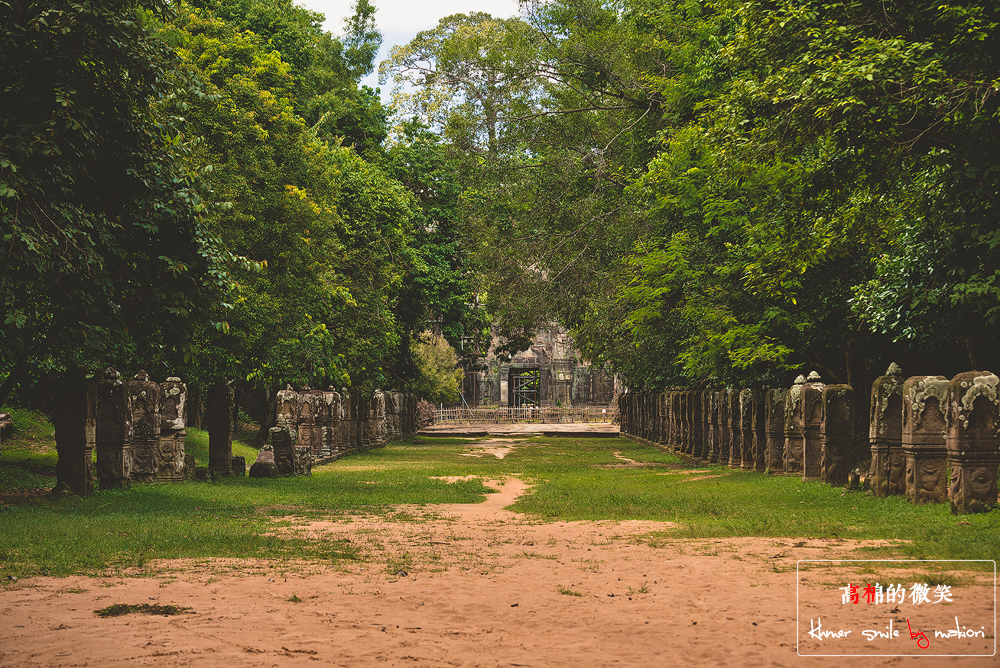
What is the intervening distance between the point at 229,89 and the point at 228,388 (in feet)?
19.4

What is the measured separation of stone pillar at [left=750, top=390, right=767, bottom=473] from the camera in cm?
1839

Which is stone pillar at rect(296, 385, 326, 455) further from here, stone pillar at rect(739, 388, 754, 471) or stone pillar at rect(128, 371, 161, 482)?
stone pillar at rect(739, 388, 754, 471)

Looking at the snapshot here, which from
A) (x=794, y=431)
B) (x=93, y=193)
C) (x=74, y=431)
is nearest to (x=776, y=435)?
(x=794, y=431)

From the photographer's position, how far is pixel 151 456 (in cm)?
1517

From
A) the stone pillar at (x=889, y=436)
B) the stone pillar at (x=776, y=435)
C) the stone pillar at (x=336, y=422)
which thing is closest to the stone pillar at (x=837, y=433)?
the stone pillar at (x=889, y=436)

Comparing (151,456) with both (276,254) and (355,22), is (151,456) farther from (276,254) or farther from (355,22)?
(355,22)

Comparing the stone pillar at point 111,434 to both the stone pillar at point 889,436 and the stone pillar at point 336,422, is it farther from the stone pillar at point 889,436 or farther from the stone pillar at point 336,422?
the stone pillar at point 336,422

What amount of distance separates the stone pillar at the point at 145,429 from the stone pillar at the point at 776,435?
10647 millimetres

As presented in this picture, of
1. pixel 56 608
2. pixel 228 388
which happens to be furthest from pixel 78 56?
pixel 228 388

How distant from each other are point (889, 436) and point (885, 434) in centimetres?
5

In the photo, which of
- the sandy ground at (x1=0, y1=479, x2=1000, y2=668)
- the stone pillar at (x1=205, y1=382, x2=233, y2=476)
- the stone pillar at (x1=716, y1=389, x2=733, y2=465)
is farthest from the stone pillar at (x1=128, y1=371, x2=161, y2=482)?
the stone pillar at (x1=716, y1=389, x2=733, y2=465)

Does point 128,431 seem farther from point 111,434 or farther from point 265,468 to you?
point 265,468

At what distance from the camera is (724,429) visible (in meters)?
21.6

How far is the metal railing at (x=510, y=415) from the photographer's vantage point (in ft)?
177
